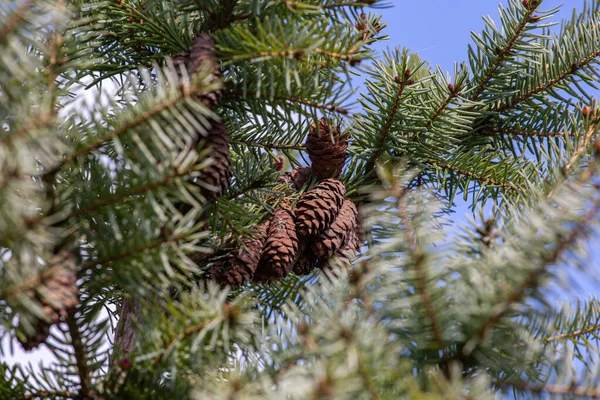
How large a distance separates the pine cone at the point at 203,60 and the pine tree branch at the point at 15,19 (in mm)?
198

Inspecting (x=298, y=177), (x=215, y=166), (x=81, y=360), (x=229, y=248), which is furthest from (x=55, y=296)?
(x=298, y=177)

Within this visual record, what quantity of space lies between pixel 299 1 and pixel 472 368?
525 mm

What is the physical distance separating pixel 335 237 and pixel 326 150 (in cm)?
17

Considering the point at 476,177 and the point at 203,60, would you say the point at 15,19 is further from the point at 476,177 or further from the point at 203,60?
the point at 476,177

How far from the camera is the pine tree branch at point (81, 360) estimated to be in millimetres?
715

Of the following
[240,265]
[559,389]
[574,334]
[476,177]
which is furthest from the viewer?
[476,177]

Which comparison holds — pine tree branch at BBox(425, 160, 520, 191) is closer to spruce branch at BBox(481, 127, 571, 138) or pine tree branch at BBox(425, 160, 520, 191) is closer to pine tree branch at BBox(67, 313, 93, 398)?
spruce branch at BBox(481, 127, 571, 138)

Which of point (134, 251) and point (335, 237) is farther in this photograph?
point (335, 237)

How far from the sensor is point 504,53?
1.15 metres

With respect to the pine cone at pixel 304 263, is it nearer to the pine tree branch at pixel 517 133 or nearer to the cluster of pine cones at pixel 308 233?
the cluster of pine cones at pixel 308 233

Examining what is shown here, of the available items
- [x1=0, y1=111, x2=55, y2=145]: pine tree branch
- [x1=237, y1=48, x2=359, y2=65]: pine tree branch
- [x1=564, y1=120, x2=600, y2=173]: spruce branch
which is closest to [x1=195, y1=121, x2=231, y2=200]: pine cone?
[x1=237, y1=48, x2=359, y2=65]: pine tree branch

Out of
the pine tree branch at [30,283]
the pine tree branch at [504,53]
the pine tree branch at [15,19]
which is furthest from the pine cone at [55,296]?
the pine tree branch at [504,53]

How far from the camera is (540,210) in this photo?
2.16 feet

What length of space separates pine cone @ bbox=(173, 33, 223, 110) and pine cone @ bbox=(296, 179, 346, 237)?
273mm
